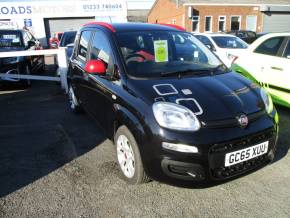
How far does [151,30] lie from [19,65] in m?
5.59

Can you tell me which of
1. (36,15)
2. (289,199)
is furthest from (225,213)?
(36,15)

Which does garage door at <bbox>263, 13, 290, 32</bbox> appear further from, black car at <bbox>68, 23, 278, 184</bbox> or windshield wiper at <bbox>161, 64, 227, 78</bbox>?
windshield wiper at <bbox>161, 64, 227, 78</bbox>

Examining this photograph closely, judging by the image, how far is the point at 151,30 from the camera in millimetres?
4168

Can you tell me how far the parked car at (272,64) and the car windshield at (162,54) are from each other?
1964mm

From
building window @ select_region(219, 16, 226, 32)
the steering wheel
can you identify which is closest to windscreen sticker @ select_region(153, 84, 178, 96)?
the steering wheel

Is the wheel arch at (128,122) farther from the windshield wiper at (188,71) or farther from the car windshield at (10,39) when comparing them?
the car windshield at (10,39)

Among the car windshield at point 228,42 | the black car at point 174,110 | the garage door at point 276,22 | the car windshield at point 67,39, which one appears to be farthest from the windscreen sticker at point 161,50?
the garage door at point 276,22

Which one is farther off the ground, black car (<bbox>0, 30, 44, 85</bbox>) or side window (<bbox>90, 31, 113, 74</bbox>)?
side window (<bbox>90, 31, 113, 74</bbox>)

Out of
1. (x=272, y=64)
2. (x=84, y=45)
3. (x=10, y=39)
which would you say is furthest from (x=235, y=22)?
(x=84, y=45)

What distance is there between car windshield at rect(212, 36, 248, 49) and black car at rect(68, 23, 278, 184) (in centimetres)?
612

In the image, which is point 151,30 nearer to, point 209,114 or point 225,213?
point 209,114

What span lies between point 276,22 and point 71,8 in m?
22.5

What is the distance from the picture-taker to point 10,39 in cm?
938

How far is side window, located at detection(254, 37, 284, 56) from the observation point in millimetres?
5762
